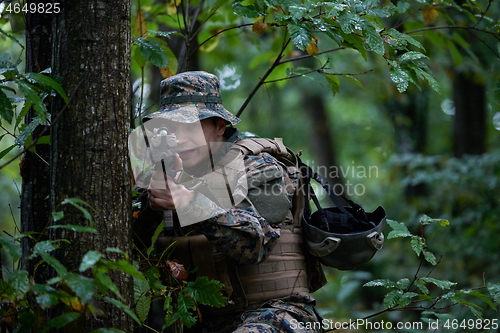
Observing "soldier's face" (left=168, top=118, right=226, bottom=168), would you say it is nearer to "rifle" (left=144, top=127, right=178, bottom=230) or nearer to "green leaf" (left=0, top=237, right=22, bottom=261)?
"rifle" (left=144, top=127, right=178, bottom=230)

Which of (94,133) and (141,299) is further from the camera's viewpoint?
(141,299)

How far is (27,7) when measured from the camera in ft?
9.07

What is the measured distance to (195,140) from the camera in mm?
2871

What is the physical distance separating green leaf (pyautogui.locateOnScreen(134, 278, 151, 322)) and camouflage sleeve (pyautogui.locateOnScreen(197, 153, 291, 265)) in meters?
0.43

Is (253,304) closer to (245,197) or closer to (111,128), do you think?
(245,197)

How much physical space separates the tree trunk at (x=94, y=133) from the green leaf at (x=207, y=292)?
0.30 m

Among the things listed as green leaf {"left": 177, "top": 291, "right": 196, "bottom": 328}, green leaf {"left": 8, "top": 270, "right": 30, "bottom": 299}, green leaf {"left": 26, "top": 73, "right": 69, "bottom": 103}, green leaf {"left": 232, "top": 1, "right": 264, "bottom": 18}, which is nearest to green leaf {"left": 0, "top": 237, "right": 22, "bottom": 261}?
green leaf {"left": 8, "top": 270, "right": 30, "bottom": 299}

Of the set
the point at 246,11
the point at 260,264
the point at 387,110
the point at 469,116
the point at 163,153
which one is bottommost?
the point at 260,264

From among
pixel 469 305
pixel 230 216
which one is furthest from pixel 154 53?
pixel 469 305

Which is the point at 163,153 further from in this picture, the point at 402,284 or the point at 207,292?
the point at 402,284

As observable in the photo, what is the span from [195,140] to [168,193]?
625 mm

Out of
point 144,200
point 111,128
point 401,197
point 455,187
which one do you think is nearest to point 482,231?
point 455,187

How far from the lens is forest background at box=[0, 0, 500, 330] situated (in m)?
3.53

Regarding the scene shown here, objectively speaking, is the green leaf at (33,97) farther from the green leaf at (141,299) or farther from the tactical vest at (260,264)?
the tactical vest at (260,264)
